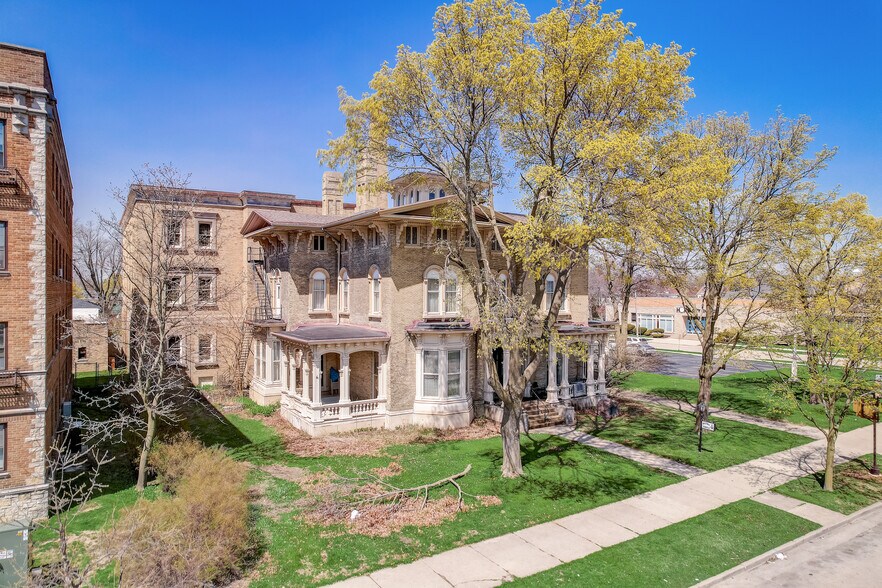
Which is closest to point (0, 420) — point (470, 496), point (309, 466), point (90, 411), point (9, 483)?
point (9, 483)

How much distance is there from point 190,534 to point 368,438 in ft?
34.6

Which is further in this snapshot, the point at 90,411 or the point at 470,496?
the point at 90,411

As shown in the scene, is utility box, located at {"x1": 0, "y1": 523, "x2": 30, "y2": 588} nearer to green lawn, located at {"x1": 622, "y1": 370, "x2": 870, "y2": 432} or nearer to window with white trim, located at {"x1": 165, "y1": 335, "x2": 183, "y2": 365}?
window with white trim, located at {"x1": 165, "y1": 335, "x2": 183, "y2": 365}

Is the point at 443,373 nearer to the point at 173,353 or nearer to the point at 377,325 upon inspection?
the point at 377,325

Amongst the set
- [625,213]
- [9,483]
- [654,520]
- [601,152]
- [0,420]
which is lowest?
[654,520]

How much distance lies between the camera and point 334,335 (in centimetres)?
2109

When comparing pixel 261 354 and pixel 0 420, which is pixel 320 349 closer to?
pixel 261 354

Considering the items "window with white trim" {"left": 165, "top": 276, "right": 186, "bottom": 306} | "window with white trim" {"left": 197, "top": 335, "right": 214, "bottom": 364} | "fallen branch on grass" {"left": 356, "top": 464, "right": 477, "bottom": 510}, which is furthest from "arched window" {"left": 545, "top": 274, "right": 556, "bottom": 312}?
"window with white trim" {"left": 197, "top": 335, "right": 214, "bottom": 364}

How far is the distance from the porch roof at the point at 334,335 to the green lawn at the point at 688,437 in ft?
32.9

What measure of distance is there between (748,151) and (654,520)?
1704 centimetres

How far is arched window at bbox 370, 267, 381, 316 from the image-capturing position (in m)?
22.3

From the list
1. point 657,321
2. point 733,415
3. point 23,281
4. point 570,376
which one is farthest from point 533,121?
point 657,321

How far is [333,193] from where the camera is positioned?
30.9 metres

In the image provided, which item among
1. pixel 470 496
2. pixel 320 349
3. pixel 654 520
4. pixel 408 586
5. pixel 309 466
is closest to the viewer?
pixel 408 586
